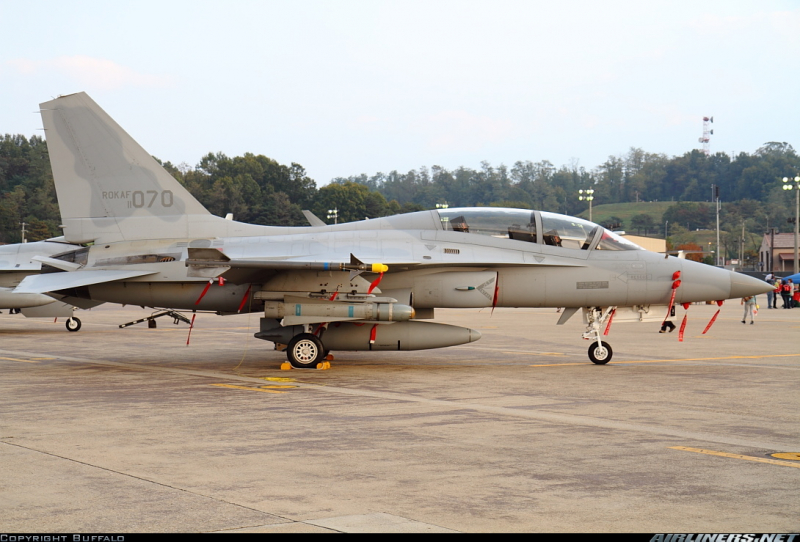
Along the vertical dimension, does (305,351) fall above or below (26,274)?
below

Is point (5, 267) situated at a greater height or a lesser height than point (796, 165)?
lesser

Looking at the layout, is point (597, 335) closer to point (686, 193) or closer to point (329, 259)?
point (329, 259)

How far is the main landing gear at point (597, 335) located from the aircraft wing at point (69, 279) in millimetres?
8362

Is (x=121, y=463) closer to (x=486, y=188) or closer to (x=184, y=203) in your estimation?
(x=184, y=203)

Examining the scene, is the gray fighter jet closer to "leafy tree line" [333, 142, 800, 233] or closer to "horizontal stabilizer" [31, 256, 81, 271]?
"horizontal stabilizer" [31, 256, 81, 271]

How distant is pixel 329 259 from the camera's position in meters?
13.9

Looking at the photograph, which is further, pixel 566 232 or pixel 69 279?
pixel 566 232

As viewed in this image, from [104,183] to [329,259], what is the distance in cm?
466

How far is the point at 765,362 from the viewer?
15.6 m

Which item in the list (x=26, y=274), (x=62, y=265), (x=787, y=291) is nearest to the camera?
(x=62, y=265)

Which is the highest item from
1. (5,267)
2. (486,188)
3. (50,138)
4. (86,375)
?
(486,188)

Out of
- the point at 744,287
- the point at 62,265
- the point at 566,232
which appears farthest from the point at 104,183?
the point at 744,287

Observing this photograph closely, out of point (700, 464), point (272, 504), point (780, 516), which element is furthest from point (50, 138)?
point (780, 516)

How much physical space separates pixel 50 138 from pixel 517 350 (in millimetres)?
10911
